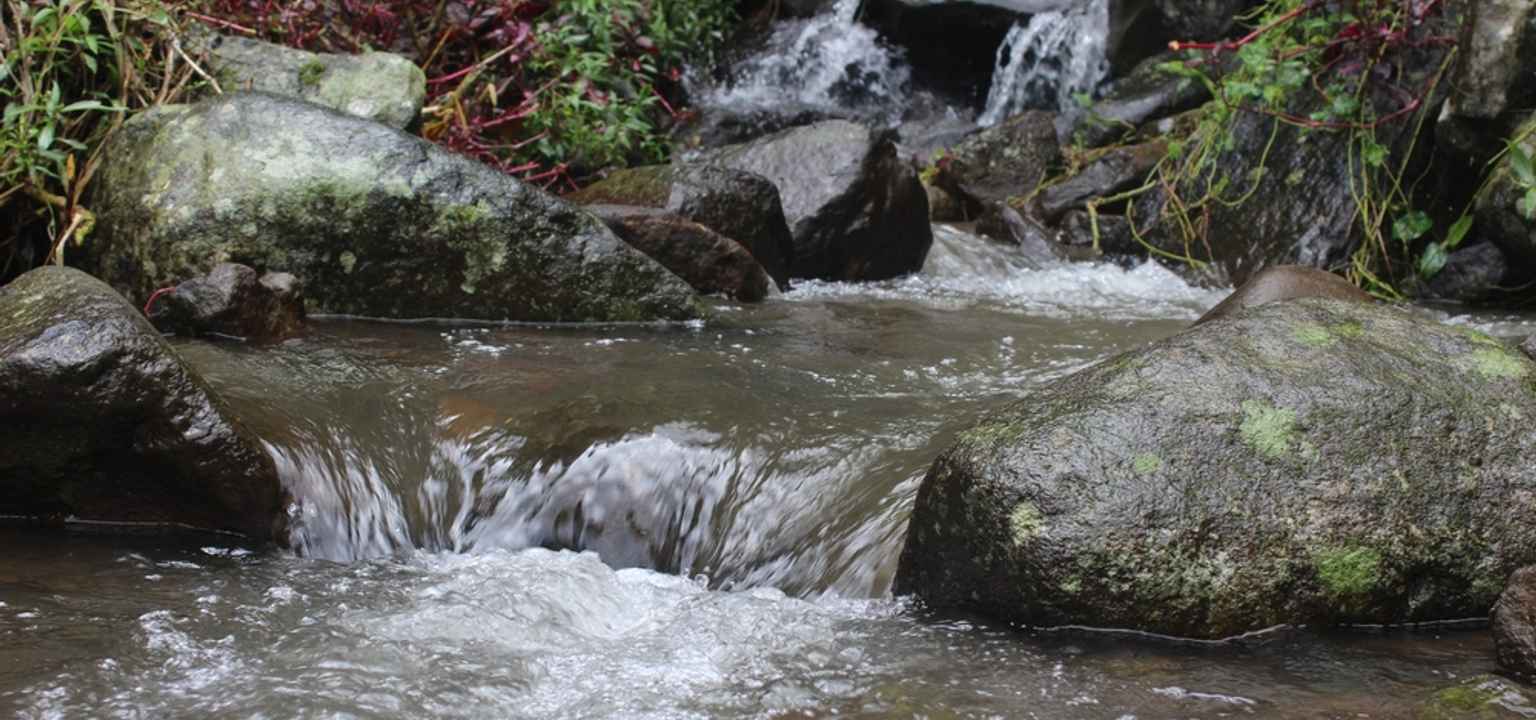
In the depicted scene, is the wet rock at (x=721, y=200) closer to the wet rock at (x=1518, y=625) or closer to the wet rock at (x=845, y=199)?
the wet rock at (x=845, y=199)

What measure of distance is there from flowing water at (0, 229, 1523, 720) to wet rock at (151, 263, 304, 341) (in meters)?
0.18

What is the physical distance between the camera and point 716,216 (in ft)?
23.5

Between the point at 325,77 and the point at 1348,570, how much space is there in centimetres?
537

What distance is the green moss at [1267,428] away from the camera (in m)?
3.18

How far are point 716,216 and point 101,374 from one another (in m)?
3.97

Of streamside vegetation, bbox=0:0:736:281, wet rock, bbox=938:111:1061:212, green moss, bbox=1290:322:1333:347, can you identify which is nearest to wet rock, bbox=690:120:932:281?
streamside vegetation, bbox=0:0:736:281

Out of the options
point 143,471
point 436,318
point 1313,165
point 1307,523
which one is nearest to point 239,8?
point 436,318

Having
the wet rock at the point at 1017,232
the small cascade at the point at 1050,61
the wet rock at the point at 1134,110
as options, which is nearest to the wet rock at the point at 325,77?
the wet rock at the point at 1017,232

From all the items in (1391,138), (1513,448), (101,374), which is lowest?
(101,374)

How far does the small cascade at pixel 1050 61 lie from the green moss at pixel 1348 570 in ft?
27.3

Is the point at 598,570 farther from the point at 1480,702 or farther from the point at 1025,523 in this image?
the point at 1480,702

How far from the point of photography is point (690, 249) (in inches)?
266

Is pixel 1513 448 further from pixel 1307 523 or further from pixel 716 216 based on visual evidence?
pixel 716 216

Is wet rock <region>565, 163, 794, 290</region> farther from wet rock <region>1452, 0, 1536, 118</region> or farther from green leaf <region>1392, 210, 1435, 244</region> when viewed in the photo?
wet rock <region>1452, 0, 1536, 118</region>
